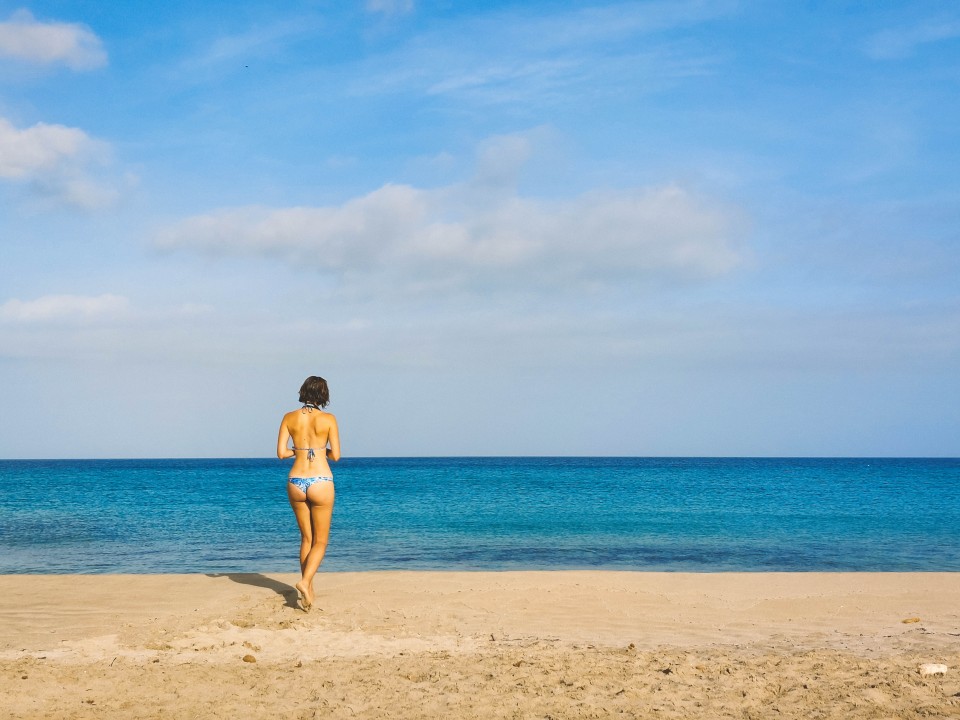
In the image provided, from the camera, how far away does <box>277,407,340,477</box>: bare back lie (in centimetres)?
754

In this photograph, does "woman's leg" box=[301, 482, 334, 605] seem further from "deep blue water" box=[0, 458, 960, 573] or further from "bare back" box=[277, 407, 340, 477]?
"deep blue water" box=[0, 458, 960, 573]

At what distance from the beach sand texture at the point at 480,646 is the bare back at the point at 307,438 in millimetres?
1431

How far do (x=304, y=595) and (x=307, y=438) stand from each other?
159 centimetres

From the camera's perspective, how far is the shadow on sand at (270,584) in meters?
8.41

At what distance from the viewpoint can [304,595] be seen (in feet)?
25.3

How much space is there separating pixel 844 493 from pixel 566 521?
22.6 m

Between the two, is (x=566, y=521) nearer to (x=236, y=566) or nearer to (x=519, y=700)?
(x=236, y=566)

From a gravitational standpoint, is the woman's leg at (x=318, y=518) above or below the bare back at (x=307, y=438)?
below

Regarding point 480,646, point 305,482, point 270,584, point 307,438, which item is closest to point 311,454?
point 307,438

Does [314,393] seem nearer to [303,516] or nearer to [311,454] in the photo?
[311,454]

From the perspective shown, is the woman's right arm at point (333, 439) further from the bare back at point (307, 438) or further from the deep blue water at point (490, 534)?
the deep blue water at point (490, 534)

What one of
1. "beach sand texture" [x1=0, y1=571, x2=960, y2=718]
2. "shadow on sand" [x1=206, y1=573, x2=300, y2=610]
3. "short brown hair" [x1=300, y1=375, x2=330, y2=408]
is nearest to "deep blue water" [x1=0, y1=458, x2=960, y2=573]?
"shadow on sand" [x1=206, y1=573, x2=300, y2=610]

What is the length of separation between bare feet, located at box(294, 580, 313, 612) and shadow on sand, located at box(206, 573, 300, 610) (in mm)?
213

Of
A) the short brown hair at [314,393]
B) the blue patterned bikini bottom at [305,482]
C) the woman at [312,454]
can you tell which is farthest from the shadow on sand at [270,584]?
the short brown hair at [314,393]
